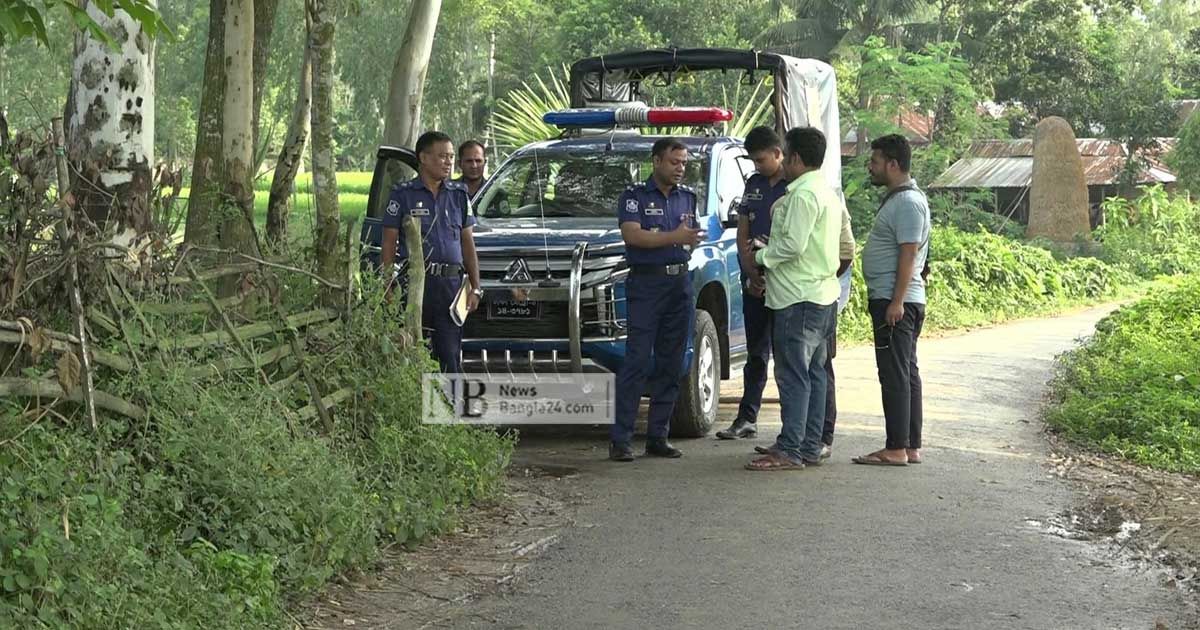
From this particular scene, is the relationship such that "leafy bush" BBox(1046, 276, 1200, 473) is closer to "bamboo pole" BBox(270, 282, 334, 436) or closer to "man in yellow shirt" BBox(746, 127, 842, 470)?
Result: "man in yellow shirt" BBox(746, 127, 842, 470)

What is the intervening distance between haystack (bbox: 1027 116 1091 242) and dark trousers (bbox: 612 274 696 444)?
30.3m

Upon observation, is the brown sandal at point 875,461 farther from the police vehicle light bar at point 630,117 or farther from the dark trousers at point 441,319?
the police vehicle light bar at point 630,117

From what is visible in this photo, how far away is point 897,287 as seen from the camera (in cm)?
962

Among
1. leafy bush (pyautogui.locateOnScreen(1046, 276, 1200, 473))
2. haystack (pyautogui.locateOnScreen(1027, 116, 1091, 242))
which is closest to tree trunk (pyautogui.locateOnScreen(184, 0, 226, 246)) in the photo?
leafy bush (pyautogui.locateOnScreen(1046, 276, 1200, 473))

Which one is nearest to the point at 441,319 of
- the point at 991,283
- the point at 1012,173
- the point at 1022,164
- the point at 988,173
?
the point at 991,283

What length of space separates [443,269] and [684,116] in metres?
3.93

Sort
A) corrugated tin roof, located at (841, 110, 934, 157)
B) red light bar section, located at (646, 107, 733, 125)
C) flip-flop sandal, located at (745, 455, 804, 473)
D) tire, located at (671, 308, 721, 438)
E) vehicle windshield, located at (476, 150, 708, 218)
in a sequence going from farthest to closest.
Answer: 1. corrugated tin roof, located at (841, 110, 934, 157)
2. red light bar section, located at (646, 107, 733, 125)
3. vehicle windshield, located at (476, 150, 708, 218)
4. tire, located at (671, 308, 721, 438)
5. flip-flop sandal, located at (745, 455, 804, 473)

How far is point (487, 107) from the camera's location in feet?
181

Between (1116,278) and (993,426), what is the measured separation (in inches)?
759

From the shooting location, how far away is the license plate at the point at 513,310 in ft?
34.4

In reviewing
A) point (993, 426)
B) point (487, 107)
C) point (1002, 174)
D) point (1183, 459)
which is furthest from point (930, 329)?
point (487, 107)

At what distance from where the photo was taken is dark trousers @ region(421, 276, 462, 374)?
31.5 ft

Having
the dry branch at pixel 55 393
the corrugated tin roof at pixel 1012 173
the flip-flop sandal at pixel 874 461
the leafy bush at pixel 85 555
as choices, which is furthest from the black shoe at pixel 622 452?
the corrugated tin roof at pixel 1012 173

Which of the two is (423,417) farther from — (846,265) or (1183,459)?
(1183,459)
